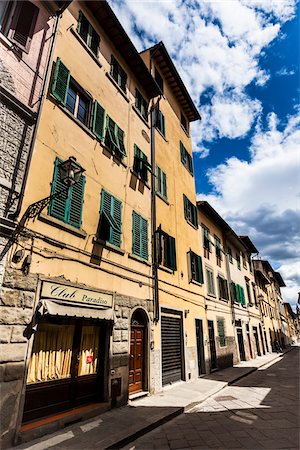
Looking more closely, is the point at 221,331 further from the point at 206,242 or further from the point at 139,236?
the point at 139,236

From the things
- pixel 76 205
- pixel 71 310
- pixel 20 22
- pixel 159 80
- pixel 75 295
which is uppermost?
pixel 159 80

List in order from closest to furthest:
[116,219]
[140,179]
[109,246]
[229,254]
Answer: [109,246] < [116,219] < [140,179] < [229,254]

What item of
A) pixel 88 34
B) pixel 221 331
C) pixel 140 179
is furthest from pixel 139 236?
pixel 221 331

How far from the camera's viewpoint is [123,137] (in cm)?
1049

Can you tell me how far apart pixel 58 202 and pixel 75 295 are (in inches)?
92.1

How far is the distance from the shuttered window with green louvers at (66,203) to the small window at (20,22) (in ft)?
10.2

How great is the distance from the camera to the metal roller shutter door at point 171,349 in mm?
10700

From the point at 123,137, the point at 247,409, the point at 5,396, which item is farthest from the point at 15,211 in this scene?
the point at 247,409

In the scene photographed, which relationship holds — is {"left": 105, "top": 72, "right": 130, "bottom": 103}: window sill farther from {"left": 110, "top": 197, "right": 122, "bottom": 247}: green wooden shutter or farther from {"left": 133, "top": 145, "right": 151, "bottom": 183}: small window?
{"left": 110, "top": 197, "right": 122, "bottom": 247}: green wooden shutter

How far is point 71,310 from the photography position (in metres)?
6.50

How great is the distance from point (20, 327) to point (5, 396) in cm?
116

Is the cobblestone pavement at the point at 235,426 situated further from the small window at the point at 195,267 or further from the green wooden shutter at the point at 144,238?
the small window at the point at 195,267

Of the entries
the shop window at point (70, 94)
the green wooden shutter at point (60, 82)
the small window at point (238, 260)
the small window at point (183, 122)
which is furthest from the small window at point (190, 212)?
the small window at point (238, 260)

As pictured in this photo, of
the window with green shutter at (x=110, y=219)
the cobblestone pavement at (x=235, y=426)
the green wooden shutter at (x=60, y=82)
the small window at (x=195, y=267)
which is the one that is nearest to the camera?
the cobblestone pavement at (x=235, y=426)
